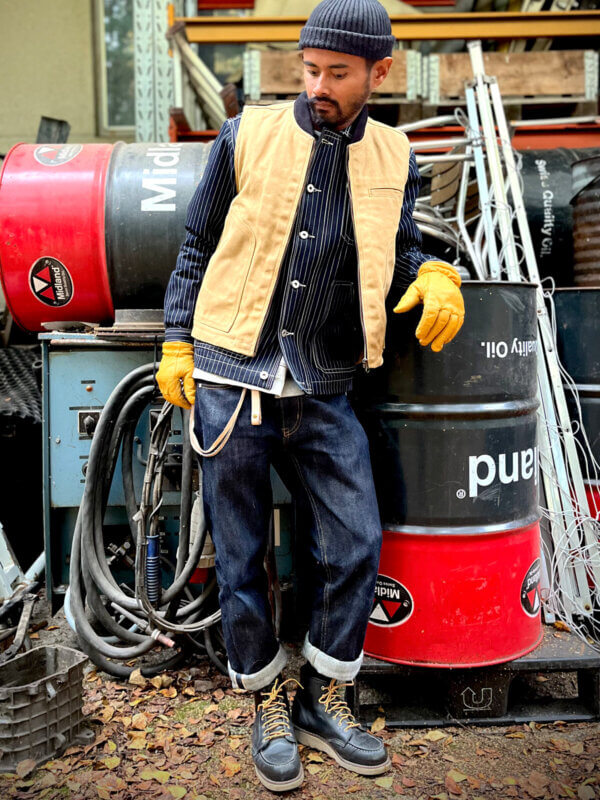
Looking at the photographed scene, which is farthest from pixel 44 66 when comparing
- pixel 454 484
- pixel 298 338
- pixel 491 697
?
pixel 491 697

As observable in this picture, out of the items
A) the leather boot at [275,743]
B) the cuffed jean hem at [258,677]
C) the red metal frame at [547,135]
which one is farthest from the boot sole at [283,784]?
the red metal frame at [547,135]

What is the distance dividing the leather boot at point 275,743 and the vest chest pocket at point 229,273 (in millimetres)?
1090

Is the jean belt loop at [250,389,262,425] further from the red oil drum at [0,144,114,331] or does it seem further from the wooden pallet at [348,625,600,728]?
the red oil drum at [0,144,114,331]

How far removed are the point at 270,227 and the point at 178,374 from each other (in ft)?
1.61

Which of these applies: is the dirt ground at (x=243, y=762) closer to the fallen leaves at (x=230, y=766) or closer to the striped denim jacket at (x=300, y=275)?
the fallen leaves at (x=230, y=766)

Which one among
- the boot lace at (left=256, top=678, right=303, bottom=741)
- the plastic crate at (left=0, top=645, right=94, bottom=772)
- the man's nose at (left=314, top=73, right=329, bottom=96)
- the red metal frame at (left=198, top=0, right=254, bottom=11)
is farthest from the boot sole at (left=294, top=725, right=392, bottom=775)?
the red metal frame at (left=198, top=0, right=254, bottom=11)

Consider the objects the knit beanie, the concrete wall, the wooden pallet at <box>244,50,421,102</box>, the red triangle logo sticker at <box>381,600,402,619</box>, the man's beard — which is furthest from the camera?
the concrete wall

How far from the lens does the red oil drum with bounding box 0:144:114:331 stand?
2.86 m

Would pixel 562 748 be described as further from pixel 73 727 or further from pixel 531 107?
pixel 531 107

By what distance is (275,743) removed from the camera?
206 centimetres

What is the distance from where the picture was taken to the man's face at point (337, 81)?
1.83 metres

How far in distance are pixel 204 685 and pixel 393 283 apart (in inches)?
61.0

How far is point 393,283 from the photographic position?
87.3 inches

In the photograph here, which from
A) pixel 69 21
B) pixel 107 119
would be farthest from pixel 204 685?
pixel 69 21
